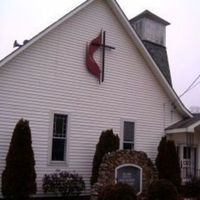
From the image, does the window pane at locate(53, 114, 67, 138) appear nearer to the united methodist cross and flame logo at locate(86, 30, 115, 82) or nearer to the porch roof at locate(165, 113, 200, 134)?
the united methodist cross and flame logo at locate(86, 30, 115, 82)

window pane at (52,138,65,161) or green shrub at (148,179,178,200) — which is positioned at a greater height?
window pane at (52,138,65,161)

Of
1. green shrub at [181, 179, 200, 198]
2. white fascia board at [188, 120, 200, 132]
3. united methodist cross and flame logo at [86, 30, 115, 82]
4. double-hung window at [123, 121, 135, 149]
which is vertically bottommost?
green shrub at [181, 179, 200, 198]

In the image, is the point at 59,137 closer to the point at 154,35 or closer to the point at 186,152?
the point at 186,152

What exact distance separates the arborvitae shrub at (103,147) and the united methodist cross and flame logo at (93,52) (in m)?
2.41

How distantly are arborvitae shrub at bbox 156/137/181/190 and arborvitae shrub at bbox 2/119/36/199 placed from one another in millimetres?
6471

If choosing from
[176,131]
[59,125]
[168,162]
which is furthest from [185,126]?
[59,125]

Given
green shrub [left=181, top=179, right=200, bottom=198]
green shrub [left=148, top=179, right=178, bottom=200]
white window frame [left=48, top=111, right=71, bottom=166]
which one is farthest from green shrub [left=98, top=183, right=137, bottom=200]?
green shrub [left=181, top=179, right=200, bottom=198]

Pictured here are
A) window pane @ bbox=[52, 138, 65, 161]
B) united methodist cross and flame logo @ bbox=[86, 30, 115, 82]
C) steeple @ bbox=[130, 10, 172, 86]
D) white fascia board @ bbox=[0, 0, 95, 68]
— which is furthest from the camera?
steeple @ bbox=[130, 10, 172, 86]

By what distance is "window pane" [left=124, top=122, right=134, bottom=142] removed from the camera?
60.3 ft

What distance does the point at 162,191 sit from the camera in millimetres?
13727

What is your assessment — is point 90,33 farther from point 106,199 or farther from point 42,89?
point 106,199

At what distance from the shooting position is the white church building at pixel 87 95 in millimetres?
15391

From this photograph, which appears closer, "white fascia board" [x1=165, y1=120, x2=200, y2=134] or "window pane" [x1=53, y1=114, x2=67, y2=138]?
"window pane" [x1=53, y1=114, x2=67, y2=138]

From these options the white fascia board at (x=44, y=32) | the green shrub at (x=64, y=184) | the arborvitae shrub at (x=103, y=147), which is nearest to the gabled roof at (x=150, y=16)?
the white fascia board at (x=44, y=32)
